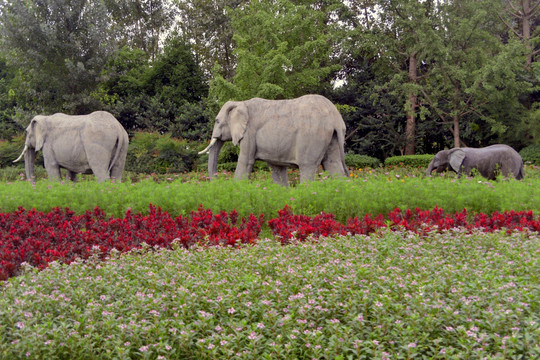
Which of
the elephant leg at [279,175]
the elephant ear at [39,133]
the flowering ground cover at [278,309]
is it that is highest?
the elephant ear at [39,133]

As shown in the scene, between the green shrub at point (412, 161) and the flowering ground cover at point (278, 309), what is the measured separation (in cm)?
1637

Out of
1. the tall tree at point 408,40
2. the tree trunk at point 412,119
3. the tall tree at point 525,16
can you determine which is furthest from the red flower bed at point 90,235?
the tall tree at point 525,16

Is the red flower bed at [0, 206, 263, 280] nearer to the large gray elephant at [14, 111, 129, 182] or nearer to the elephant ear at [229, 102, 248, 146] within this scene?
the elephant ear at [229, 102, 248, 146]

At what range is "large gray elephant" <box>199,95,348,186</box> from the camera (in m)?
9.09

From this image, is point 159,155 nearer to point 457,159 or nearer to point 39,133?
point 39,133

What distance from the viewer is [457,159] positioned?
37.3 ft

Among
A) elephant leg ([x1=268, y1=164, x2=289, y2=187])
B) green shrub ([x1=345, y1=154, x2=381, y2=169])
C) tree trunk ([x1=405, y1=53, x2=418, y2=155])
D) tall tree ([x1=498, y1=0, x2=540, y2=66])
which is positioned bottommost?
elephant leg ([x1=268, y1=164, x2=289, y2=187])

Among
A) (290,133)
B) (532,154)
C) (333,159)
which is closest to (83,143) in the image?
(290,133)

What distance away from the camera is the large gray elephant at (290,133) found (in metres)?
9.09

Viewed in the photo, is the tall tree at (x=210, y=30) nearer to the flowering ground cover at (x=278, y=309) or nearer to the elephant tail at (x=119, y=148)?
the elephant tail at (x=119, y=148)

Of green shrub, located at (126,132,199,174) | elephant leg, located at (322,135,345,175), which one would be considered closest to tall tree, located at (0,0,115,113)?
green shrub, located at (126,132,199,174)

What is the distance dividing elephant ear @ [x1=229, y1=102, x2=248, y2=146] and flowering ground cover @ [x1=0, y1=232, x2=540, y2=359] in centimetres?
535

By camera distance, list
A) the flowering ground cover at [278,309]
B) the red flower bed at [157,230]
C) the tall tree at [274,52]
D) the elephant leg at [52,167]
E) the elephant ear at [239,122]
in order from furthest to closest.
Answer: the tall tree at [274,52]
the elephant leg at [52,167]
the elephant ear at [239,122]
the red flower bed at [157,230]
the flowering ground cover at [278,309]

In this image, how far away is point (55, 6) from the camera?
72.5 feet
